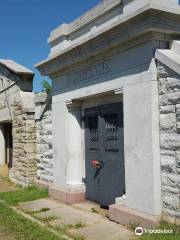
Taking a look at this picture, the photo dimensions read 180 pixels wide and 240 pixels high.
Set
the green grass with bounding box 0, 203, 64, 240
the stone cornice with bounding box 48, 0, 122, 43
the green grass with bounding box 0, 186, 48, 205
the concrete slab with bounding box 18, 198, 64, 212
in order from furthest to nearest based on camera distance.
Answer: the green grass with bounding box 0, 186, 48, 205 → the concrete slab with bounding box 18, 198, 64, 212 → the stone cornice with bounding box 48, 0, 122, 43 → the green grass with bounding box 0, 203, 64, 240

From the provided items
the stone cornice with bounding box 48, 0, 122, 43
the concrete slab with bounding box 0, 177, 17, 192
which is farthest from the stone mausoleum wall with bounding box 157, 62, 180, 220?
the concrete slab with bounding box 0, 177, 17, 192

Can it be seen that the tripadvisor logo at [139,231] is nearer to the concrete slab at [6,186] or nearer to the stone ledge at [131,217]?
the stone ledge at [131,217]

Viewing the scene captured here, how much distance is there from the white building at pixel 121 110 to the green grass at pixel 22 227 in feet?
3.95

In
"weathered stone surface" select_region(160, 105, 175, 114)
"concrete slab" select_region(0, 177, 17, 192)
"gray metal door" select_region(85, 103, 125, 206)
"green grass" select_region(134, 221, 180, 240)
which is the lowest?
"concrete slab" select_region(0, 177, 17, 192)

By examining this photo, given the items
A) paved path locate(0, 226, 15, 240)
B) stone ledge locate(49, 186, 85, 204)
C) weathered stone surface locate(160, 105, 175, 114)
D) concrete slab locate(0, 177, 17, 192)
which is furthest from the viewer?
concrete slab locate(0, 177, 17, 192)

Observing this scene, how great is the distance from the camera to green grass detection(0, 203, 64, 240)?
Answer: 5.65 meters

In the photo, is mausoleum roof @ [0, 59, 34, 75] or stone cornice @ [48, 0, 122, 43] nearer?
stone cornice @ [48, 0, 122, 43]

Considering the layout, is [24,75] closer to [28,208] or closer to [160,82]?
[28,208]

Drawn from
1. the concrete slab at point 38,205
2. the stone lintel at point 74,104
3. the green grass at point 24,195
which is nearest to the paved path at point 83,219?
the concrete slab at point 38,205

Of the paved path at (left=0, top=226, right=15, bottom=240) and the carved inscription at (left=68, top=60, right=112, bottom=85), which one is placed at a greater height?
the carved inscription at (left=68, top=60, right=112, bottom=85)

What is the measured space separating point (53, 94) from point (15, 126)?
3.15 meters

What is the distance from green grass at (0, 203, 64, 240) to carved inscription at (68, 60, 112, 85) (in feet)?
9.72

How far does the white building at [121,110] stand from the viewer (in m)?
5.36

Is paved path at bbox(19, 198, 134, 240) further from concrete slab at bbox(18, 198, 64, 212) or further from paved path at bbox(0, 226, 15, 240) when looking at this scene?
paved path at bbox(0, 226, 15, 240)
